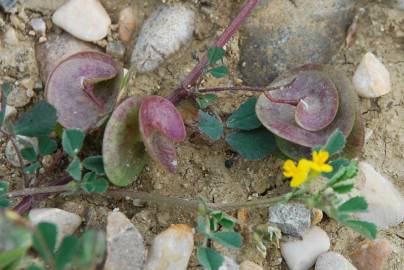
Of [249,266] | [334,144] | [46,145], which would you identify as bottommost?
[249,266]

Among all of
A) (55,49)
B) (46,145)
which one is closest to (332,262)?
(46,145)

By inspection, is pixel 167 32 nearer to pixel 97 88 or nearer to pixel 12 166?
pixel 97 88

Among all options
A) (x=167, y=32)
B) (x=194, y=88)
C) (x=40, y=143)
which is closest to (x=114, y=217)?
(x=40, y=143)

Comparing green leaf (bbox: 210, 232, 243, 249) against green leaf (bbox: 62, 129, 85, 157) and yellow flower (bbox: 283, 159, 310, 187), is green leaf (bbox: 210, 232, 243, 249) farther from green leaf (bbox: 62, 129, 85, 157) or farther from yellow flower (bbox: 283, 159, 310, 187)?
green leaf (bbox: 62, 129, 85, 157)

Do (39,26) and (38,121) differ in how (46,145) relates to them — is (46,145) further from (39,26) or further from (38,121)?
(39,26)

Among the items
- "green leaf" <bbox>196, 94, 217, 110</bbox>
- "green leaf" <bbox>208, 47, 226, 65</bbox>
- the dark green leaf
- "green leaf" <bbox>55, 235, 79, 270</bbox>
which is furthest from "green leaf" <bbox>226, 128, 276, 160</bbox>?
"green leaf" <bbox>55, 235, 79, 270</bbox>

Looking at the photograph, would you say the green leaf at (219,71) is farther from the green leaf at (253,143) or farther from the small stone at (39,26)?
the small stone at (39,26)
